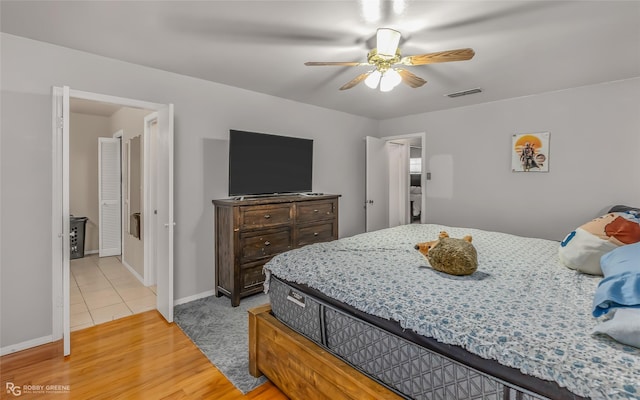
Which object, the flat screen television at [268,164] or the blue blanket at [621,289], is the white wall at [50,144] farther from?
the blue blanket at [621,289]

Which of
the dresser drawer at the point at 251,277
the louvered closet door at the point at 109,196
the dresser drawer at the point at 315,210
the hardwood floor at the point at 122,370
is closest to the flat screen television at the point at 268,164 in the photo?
the dresser drawer at the point at 315,210

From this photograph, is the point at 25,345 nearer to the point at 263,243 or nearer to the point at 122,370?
the point at 122,370

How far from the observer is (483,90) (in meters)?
3.68

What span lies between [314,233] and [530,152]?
299 cm

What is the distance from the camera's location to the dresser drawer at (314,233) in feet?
12.3

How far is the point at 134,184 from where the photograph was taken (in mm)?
4348

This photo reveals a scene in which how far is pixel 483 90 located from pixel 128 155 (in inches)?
198

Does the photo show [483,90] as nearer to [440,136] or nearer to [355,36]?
[440,136]

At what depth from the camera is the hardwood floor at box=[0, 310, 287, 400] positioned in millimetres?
1946

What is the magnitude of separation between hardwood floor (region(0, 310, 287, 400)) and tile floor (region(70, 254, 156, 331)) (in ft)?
1.14

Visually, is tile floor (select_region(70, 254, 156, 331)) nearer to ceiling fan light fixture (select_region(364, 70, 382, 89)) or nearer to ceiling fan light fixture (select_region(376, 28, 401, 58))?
ceiling fan light fixture (select_region(364, 70, 382, 89))

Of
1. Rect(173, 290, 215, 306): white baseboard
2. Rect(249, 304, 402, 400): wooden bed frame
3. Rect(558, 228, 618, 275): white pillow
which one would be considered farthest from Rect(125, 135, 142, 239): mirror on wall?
Rect(558, 228, 618, 275): white pillow

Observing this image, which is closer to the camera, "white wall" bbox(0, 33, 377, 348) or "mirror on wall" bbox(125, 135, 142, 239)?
"white wall" bbox(0, 33, 377, 348)

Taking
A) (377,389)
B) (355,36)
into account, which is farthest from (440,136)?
(377,389)
